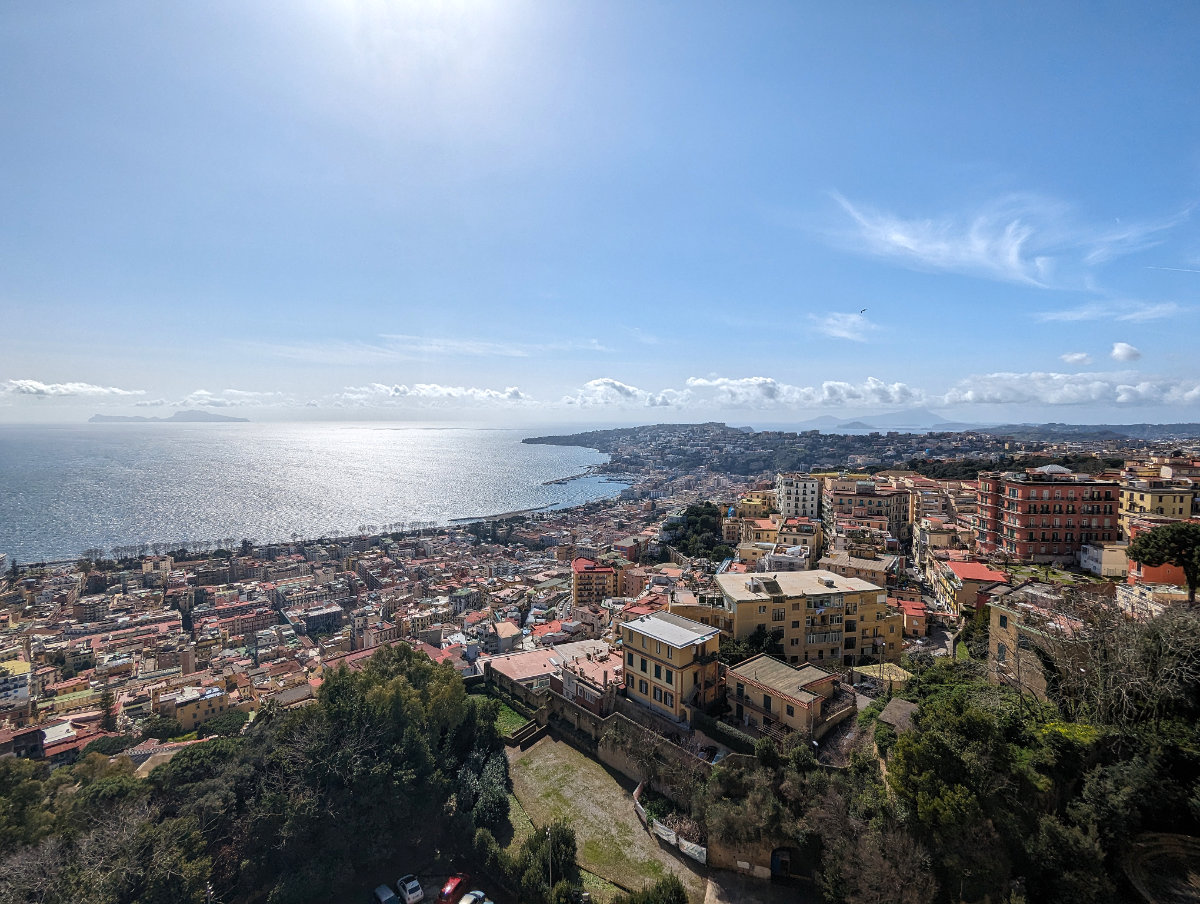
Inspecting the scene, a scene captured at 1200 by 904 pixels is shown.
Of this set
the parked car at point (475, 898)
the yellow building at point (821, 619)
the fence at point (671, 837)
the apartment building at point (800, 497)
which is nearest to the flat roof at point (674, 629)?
the yellow building at point (821, 619)

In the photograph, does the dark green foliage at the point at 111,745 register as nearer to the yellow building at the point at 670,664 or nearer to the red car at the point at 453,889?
the red car at the point at 453,889

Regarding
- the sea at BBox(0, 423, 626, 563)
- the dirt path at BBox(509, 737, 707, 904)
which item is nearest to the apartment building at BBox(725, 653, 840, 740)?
the dirt path at BBox(509, 737, 707, 904)

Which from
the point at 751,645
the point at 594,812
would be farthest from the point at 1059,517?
the point at 594,812

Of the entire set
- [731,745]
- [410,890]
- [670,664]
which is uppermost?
[670,664]

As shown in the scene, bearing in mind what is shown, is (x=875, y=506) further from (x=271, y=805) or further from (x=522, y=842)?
(x=271, y=805)

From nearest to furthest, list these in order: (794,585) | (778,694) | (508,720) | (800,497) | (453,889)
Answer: (453,889) → (778,694) → (794,585) → (508,720) → (800,497)
